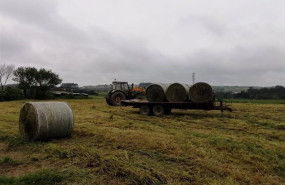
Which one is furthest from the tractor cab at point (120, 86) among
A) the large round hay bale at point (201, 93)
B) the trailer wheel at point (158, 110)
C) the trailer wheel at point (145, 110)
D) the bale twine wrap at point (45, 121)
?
the bale twine wrap at point (45, 121)

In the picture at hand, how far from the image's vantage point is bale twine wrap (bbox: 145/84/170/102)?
17391 millimetres

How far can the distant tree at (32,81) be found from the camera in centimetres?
3862

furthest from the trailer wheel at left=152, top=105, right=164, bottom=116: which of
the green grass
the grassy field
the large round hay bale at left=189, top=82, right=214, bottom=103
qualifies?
the green grass

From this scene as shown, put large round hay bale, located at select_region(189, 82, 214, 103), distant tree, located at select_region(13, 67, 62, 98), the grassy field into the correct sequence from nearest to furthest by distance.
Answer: the grassy field, large round hay bale, located at select_region(189, 82, 214, 103), distant tree, located at select_region(13, 67, 62, 98)

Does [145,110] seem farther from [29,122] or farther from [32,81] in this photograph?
[32,81]

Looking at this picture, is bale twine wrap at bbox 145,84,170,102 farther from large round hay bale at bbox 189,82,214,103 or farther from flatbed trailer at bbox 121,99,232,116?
large round hay bale at bbox 189,82,214,103

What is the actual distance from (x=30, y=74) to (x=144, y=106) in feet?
85.2

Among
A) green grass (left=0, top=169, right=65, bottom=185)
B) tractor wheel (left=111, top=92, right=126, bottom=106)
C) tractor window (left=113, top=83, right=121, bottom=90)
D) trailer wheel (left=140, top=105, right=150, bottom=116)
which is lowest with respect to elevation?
green grass (left=0, top=169, right=65, bottom=185)

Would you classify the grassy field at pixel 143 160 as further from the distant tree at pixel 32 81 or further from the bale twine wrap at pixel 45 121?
the distant tree at pixel 32 81

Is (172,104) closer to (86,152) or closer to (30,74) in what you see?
(86,152)

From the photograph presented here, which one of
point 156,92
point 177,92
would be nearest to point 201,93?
point 177,92

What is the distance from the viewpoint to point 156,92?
57.8 ft

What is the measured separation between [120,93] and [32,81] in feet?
62.9

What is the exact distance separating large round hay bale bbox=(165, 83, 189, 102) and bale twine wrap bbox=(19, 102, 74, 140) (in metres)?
8.59
